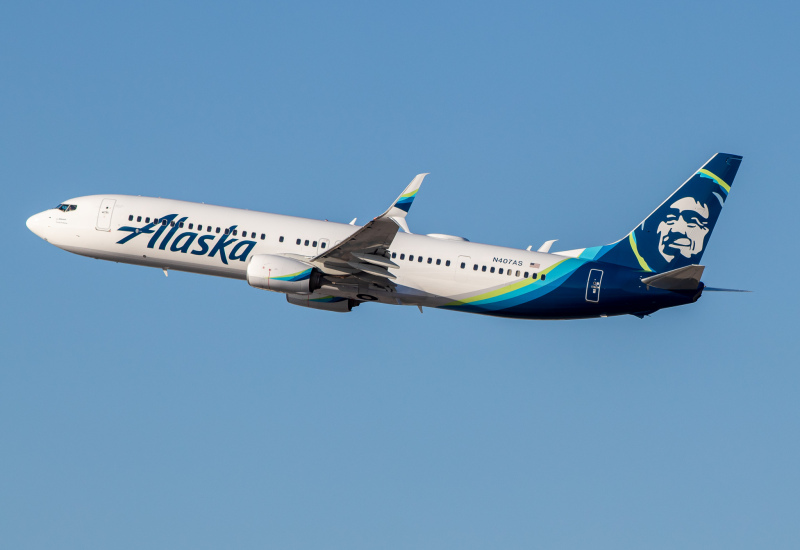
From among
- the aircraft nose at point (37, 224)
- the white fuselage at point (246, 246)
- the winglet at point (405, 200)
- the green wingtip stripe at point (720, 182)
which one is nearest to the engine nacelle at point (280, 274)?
the white fuselage at point (246, 246)

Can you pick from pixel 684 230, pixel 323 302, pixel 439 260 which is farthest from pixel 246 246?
pixel 684 230

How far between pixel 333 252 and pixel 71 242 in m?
17.9

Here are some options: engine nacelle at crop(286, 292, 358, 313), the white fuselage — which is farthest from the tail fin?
engine nacelle at crop(286, 292, 358, 313)

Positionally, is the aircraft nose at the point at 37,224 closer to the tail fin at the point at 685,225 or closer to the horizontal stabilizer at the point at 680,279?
the tail fin at the point at 685,225

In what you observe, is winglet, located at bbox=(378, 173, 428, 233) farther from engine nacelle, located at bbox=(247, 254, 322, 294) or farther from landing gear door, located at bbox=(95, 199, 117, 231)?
landing gear door, located at bbox=(95, 199, 117, 231)

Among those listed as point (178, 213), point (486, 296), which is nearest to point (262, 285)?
point (178, 213)

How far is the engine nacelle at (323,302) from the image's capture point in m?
61.9

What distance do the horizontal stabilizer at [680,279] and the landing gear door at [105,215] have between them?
31.7 metres

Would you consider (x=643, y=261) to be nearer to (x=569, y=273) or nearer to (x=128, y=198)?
(x=569, y=273)

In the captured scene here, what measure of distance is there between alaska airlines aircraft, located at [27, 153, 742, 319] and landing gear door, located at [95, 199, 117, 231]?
0.96 m

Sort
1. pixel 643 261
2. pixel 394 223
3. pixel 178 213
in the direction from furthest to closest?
pixel 178 213 → pixel 643 261 → pixel 394 223

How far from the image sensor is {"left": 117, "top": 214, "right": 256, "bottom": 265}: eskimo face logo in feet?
201

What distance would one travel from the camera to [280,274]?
57.8 m

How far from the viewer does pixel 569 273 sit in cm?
5884
